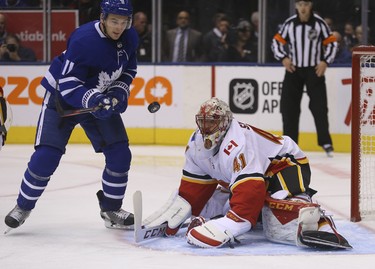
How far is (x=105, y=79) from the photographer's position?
4.79 metres

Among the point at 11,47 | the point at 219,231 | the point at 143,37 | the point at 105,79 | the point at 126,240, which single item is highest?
→ the point at 143,37

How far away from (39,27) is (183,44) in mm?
1359

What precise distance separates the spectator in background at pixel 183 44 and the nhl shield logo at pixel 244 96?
57cm

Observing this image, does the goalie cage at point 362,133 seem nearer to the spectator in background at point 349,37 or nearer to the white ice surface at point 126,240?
the white ice surface at point 126,240

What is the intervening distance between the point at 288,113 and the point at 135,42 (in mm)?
3748

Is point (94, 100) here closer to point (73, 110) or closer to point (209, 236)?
point (73, 110)

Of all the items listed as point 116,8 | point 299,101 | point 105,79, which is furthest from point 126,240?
point 299,101

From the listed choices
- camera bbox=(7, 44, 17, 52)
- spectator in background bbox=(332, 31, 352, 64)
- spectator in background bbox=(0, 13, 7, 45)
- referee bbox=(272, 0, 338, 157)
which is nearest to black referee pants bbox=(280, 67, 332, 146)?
referee bbox=(272, 0, 338, 157)

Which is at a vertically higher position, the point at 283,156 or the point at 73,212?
the point at 283,156

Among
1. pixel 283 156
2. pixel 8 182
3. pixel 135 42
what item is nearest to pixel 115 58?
pixel 135 42

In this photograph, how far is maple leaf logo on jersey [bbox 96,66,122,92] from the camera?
477 cm

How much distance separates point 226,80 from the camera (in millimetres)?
9039

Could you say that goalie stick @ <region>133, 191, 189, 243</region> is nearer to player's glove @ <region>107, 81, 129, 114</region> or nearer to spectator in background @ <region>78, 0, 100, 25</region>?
player's glove @ <region>107, 81, 129, 114</region>

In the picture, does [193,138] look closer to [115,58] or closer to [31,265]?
[115,58]
